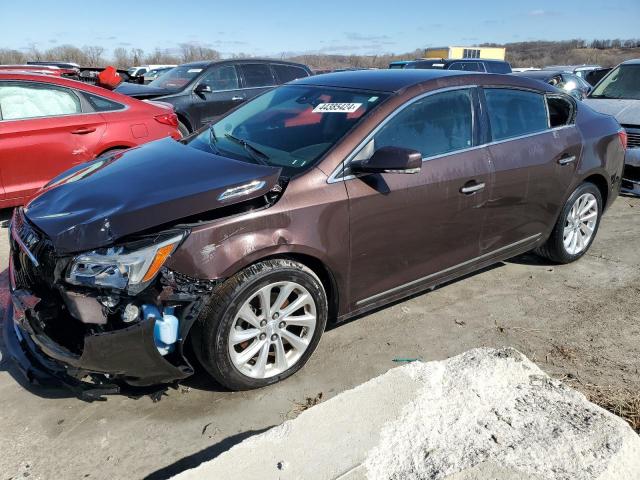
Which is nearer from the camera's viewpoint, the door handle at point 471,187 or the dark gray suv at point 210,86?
the door handle at point 471,187

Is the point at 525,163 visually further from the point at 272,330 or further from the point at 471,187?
the point at 272,330

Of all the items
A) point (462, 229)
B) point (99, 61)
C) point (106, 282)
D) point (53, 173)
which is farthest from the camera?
point (99, 61)

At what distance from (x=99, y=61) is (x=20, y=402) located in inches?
2420

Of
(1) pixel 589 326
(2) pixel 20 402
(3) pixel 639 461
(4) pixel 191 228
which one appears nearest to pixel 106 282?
(4) pixel 191 228

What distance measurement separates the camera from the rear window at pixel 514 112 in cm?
385

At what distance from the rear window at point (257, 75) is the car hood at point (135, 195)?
6380mm

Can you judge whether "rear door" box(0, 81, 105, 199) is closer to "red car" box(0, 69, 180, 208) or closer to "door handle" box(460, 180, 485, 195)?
"red car" box(0, 69, 180, 208)

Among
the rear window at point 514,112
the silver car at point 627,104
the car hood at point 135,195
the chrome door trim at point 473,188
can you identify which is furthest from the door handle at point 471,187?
the silver car at point 627,104

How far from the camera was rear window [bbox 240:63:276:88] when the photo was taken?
9.41 m

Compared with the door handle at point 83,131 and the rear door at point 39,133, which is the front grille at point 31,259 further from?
the door handle at point 83,131

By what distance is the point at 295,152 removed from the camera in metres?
3.28

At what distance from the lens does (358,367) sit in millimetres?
3209

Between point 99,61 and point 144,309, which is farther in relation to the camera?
point 99,61

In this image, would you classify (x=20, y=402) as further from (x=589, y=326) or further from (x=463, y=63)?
(x=463, y=63)
